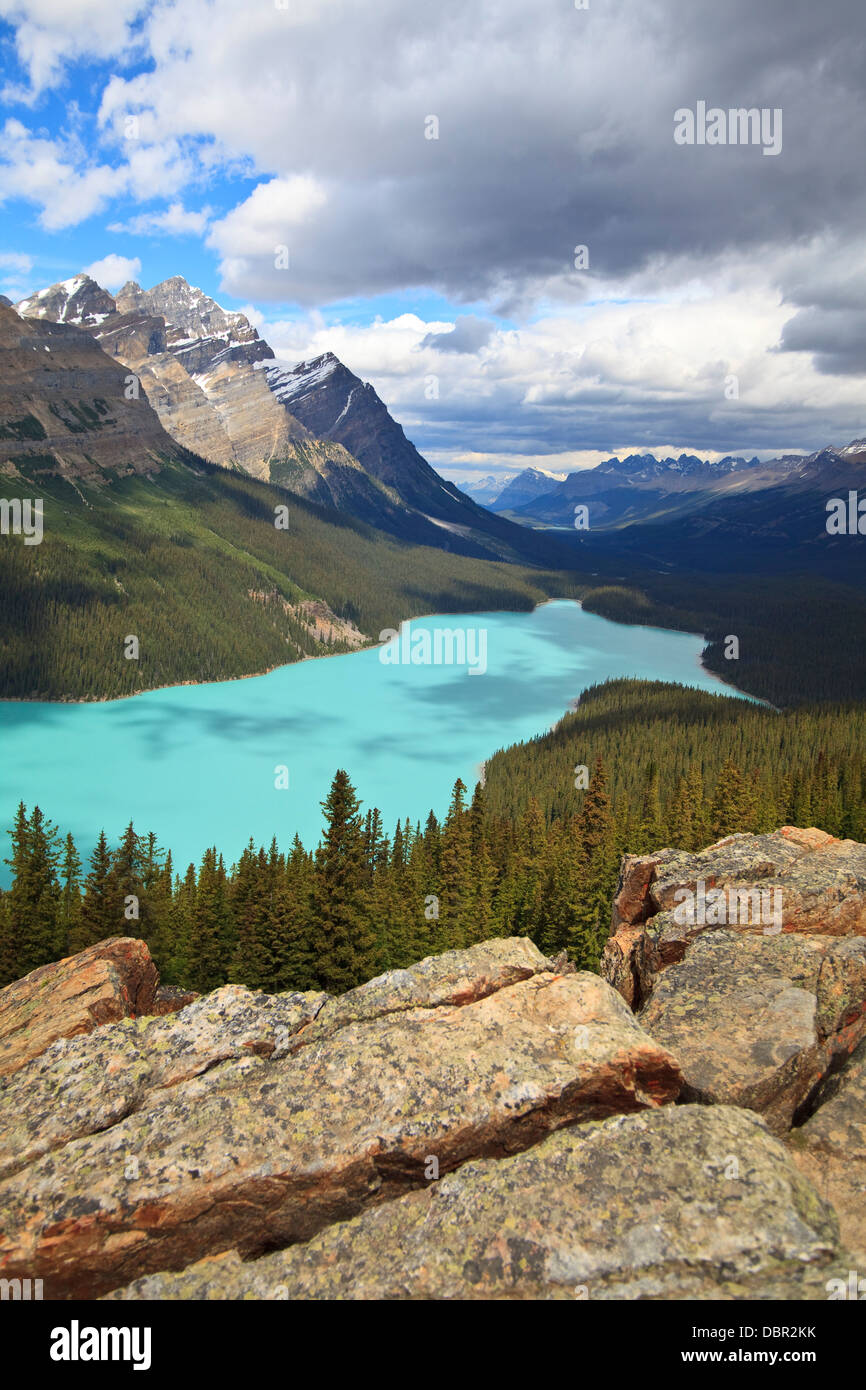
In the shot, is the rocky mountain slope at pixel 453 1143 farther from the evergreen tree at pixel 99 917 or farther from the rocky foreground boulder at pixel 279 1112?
the evergreen tree at pixel 99 917

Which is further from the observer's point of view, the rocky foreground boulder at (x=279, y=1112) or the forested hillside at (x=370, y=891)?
the forested hillside at (x=370, y=891)

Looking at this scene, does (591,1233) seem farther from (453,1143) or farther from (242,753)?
(242,753)

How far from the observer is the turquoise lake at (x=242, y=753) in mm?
102938

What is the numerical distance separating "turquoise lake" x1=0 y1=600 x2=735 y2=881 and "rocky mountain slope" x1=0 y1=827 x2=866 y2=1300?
7955 centimetres

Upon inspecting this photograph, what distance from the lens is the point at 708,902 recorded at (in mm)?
23297

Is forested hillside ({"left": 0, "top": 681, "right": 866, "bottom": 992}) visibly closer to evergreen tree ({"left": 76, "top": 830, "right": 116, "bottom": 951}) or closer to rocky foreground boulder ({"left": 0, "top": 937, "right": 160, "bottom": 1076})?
evergreen tree ({"left": 76, "top": 830, "right": 116, "bottom": 951})

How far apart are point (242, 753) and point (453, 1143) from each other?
415 ft

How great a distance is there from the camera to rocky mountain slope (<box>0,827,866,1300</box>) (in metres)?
9.84

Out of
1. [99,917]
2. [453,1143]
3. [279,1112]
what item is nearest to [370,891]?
[99,917]

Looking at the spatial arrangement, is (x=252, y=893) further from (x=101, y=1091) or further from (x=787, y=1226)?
(x=787, y=1226)

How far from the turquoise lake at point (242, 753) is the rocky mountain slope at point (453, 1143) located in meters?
79.6

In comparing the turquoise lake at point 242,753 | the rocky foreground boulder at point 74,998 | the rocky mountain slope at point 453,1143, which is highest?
the rocky mountain slope at point 453,1143

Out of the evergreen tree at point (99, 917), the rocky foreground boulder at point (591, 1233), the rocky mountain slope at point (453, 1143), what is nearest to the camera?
the rocky foreground boulder at point (591, 1233)

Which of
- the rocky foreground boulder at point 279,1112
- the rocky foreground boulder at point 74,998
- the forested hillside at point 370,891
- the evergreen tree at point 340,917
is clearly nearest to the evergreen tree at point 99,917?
the forested hillside at point 370,891
